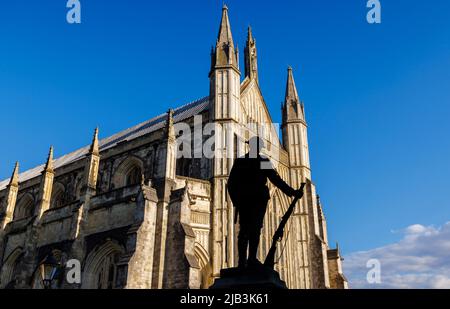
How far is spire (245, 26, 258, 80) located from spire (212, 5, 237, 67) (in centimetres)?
467

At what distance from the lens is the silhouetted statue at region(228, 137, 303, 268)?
6750mm

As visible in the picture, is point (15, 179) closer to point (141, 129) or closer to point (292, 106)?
point (141, 129)

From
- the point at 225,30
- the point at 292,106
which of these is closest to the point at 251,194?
the point at 225,30

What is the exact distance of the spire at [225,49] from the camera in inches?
1004

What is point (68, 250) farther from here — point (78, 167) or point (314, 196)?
point (314, 196)

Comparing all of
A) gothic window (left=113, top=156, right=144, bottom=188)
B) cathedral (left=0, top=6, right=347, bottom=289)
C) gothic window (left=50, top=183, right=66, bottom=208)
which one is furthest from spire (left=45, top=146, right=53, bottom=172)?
gothic window (left=50, top=183, right=66, bottom=208)

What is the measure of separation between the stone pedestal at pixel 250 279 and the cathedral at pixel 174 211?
8.86 m

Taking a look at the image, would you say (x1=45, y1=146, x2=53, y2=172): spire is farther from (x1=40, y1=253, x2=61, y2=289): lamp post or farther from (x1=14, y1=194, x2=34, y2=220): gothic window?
(x1=40, y1=253, x2=61, y2=289): lamp post

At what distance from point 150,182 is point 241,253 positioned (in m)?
14.0

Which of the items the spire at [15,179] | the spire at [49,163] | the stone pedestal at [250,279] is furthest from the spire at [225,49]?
the stone pedestal at [250,279]

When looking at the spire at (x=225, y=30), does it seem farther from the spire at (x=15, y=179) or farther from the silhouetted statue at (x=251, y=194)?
the silhouetted statue at (x=251, y=194)

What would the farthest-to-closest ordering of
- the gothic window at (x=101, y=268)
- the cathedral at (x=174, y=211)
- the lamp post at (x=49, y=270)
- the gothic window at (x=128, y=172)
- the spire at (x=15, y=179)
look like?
A: the spire at (x=15, y=179) < the gothic window at (x=128, y=172) < the gothic window at (x=101, y=268) < the cathedral at (x=174, y=211) < the lamp post at (x=49, y=270)

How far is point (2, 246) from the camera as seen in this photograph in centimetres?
2805

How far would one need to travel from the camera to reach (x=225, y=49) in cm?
2588
